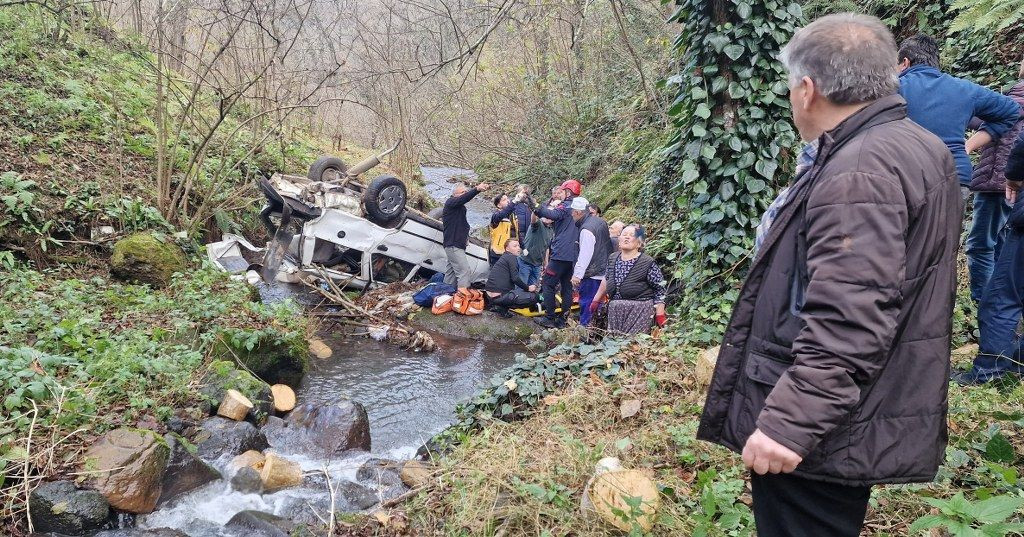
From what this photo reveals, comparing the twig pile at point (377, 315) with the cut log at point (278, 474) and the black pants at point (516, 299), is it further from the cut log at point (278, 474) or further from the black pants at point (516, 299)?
the cut log at point (278, 474)

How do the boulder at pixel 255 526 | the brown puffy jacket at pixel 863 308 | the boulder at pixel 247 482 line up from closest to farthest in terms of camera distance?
the brown puffy jacket at pixel 863 308 → the boulder at pixel 255 526 → the boulder at pixel 247 482

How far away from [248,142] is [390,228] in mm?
4994

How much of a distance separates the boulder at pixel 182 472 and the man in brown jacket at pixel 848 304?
3997 mm

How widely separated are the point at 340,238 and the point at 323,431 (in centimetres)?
448

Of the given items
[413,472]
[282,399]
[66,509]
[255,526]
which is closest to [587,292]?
[282,399]

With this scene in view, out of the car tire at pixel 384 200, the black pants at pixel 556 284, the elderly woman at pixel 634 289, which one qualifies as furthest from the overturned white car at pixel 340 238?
the elderly woman at pixel 634 289

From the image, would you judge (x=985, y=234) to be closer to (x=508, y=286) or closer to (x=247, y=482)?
(x=247, y=482)

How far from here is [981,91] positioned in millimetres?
3793

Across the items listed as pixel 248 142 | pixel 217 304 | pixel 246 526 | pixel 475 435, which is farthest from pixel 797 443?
pixel 248 142

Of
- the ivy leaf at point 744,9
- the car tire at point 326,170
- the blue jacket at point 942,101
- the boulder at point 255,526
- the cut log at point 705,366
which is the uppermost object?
the ivy leaf at point 744,9

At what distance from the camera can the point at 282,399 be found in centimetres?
605

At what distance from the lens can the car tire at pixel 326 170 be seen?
10695 millimetres

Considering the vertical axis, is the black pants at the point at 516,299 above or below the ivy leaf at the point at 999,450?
below

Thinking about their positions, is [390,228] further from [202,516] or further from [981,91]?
[981,91]
